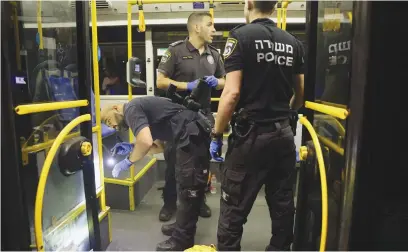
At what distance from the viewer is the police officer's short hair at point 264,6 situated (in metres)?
2.05

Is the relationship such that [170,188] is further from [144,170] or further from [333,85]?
[333,85]

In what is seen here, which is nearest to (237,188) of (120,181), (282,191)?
(282,191)

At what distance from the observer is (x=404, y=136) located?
1.09 metres

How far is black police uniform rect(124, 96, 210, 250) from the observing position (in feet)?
8.35

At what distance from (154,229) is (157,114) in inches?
50.8

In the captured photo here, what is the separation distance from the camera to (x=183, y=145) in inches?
101

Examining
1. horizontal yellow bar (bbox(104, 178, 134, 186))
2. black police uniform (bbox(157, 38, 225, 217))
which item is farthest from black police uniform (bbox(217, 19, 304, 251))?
horizontal yellow bar (bbox(104, 178, 134, 186))

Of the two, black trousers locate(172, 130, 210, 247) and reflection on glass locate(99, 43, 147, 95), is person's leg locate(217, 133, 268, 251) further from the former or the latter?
reflection on glass locate(99, 43, 147, 95)

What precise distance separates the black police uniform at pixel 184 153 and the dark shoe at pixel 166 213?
719mm

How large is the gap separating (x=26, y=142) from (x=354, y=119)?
133 centimetres

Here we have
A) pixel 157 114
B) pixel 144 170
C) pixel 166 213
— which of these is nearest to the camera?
pixel 157 114

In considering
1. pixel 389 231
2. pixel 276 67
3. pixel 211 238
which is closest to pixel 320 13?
pixel 276 67

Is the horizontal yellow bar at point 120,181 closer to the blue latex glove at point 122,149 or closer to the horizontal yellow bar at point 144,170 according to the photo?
the horizontal yellow bar at point 144,170

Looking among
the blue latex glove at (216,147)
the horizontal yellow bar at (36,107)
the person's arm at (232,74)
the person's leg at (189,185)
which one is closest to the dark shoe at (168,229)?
the person's leg at (189,185)
